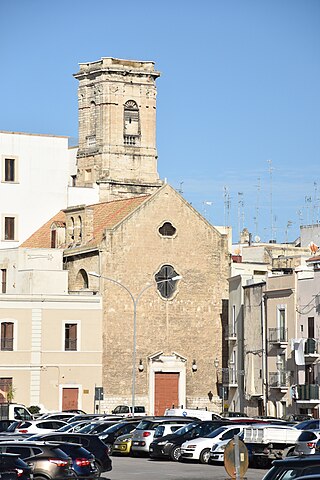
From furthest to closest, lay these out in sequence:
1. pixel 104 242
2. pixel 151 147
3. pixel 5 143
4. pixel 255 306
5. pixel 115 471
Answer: pixel 151 147 → pixel 5 143 → pixel 104 242 → pixel 255 306 → pixel 115 471

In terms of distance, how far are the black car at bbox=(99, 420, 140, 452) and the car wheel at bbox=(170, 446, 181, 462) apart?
3.41 metres

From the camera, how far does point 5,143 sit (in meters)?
89.5

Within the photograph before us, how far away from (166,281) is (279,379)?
14.1 m

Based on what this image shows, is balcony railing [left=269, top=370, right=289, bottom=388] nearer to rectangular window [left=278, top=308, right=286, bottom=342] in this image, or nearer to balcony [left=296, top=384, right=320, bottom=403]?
rectangular window [left=278, top=308, right=286, bottom=342]

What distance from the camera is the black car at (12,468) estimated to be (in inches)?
1131

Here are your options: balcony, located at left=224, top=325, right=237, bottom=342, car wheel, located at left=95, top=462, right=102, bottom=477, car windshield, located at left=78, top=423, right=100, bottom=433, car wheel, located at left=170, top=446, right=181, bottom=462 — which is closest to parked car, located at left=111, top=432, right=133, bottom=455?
car windshield, located at left=78, top=423, right=100, bottom=433

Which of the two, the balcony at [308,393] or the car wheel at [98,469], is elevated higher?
the balcony at [308,393]

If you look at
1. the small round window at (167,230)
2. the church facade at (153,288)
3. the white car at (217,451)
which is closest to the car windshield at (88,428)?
the white car at (217,451)

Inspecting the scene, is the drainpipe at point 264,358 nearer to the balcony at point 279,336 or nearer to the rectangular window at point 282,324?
the balcony at point 279,336

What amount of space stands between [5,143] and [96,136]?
1358 cm

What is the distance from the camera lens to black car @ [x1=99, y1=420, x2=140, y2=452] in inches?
2033

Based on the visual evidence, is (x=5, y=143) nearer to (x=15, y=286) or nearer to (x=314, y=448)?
(x=15, y=286)

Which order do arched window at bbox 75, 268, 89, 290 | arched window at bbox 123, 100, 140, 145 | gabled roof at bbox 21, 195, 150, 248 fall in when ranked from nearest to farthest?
arched window at bbox 75, 268, 89, 290 < gabled roof at bbox 21, 195, 150, 248 < arched window at bbox 123, 100, 140, 145

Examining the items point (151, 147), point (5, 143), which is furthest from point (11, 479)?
point (151, 147)
